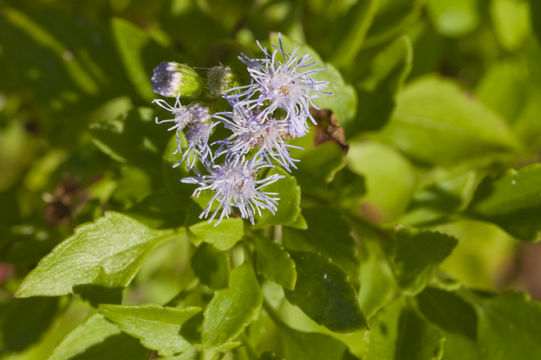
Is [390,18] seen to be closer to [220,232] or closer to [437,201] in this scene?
[437,201]

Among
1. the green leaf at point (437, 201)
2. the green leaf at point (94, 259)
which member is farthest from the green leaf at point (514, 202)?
the green leaf at point (94, 259)

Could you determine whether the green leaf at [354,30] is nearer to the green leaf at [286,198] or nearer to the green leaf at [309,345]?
the green leaf at [286,198]

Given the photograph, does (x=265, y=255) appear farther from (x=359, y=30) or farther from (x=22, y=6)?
(x=22, y=6)

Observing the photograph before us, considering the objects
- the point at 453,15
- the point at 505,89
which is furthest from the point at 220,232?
the point at 505,89

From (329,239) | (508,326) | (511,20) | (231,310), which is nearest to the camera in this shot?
(231,310)

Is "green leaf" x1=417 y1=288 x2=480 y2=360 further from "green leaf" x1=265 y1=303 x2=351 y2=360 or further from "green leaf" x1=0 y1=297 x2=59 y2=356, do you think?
"green leaf" x1=0 y1=297 x2=59 y2=356

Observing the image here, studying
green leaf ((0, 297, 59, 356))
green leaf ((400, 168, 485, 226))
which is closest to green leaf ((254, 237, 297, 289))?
green leaf ((400, 168, 485, 226))

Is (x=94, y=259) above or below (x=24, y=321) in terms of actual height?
above

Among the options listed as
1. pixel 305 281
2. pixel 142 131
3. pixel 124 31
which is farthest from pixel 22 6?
pixel 305 281
